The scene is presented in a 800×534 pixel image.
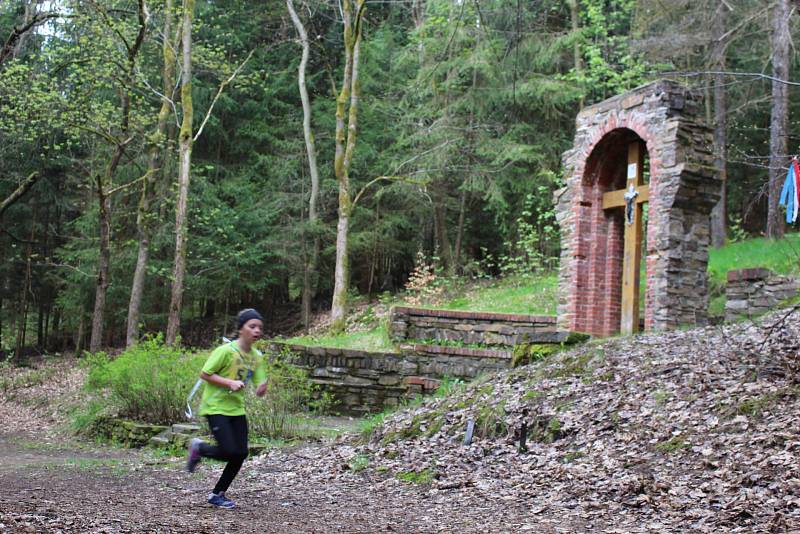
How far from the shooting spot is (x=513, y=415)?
8.57 m

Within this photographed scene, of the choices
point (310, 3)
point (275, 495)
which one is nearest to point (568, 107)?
point (310, 3)

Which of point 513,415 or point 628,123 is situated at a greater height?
point 628,123

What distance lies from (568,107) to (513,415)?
17889 millimetres

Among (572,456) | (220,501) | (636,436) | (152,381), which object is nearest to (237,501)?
(220,501)

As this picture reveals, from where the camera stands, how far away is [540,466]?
23.4ft

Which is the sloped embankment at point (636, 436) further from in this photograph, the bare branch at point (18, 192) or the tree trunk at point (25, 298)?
the tree trunk at point (25, 298)

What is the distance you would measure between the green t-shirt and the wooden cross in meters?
9.30

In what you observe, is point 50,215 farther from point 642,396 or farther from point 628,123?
point 642,396

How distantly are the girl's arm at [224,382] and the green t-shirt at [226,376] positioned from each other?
38 millimetres

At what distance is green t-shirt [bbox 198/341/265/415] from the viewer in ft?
19.4

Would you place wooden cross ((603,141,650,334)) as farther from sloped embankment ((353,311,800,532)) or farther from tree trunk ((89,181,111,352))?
tree trunk ((89,181,111,352))

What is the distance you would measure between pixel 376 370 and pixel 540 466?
824 cm

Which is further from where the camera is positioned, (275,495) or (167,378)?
(167,378)

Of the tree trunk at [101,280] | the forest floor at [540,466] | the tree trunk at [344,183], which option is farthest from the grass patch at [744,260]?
the tree trunk at [101,280]
